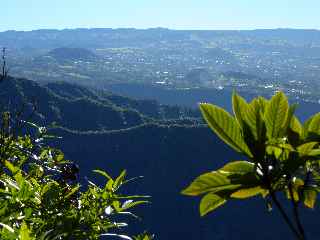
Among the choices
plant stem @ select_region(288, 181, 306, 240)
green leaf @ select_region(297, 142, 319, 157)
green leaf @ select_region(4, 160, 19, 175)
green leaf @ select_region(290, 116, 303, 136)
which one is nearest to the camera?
plant stem @ select_region(288, 181, 306, 240)

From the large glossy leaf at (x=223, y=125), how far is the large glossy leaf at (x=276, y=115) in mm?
94

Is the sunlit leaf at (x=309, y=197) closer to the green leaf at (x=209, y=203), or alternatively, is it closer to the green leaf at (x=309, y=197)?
the green leaf at (x=309, y=197)

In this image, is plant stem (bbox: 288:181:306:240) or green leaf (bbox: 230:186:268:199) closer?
plant stem (bbox: 288:181:306:240)

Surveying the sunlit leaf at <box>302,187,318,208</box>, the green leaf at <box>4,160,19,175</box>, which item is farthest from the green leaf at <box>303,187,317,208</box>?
the green leaf at <box>4,160,19,175</box>

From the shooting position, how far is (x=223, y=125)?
173 centimetres

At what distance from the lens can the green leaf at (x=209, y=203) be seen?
182 centimetres

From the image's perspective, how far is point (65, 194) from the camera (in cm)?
404

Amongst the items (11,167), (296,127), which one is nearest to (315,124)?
(296,127)

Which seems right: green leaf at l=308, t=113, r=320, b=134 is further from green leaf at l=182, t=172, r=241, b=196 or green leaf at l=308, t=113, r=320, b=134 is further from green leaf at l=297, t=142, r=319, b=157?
green leaf at l=182, t=172, r=241, b=196

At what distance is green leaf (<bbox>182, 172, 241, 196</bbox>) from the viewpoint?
5.59ft

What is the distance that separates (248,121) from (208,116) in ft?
0.40

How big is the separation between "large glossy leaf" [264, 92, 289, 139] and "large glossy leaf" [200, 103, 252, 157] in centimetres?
9

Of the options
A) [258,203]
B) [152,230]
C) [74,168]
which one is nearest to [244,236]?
[258,203]

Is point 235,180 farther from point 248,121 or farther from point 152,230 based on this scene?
point 152,230
